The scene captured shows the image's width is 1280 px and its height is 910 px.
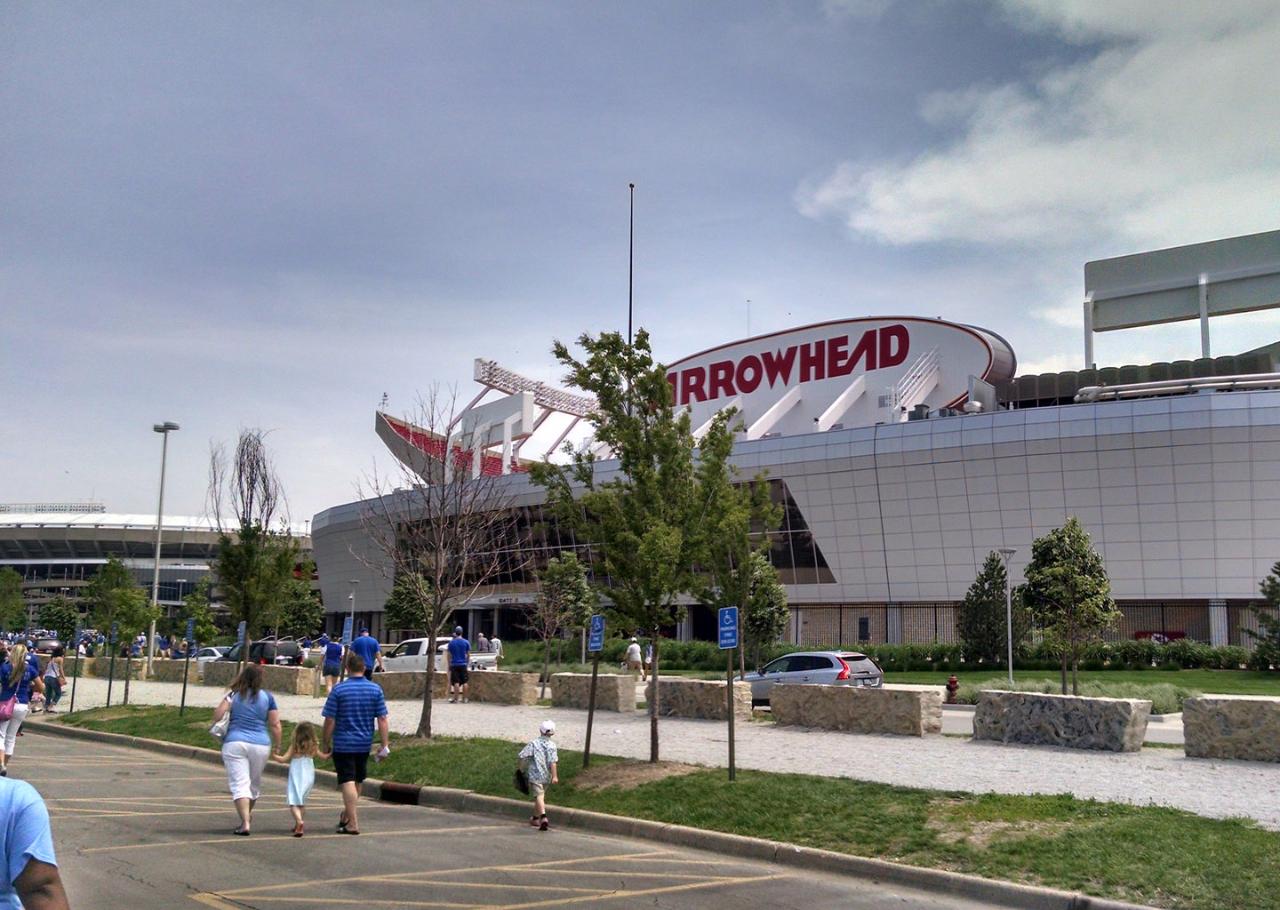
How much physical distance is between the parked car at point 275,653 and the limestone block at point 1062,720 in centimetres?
2527

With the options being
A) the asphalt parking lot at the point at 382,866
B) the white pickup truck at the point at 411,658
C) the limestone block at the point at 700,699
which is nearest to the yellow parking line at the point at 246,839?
the asphalt parking lot at the point at 382,866

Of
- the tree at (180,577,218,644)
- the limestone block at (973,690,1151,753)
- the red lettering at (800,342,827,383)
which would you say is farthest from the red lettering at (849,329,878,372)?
the limestone block at (973,690,1151,753)

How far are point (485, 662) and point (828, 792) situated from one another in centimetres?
3157

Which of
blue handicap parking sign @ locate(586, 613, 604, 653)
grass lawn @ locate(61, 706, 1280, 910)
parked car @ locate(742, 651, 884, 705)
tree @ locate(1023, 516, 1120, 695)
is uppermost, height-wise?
tree @ locate(1023, 516, 1120, 695)

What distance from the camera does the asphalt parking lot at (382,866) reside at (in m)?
8.78

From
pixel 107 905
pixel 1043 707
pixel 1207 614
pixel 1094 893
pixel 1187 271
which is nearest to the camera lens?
pixel 107 905

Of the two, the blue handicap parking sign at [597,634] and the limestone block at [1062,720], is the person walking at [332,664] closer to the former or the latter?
the blue handicap parking sign at [597,634]

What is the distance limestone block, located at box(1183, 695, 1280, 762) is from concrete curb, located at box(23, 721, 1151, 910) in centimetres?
759

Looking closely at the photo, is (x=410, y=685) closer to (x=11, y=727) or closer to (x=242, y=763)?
(x=11, y=727)

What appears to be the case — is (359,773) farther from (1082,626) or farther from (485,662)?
(485,662)

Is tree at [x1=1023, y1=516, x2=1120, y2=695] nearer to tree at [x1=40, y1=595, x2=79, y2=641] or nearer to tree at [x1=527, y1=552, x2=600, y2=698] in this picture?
tree at [x1=527, y1=552, x2=600, y2=698]

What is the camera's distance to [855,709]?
1966cm

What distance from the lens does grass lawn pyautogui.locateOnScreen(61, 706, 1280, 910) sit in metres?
9.30

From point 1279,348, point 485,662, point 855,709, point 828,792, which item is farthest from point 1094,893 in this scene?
point 1279,348
